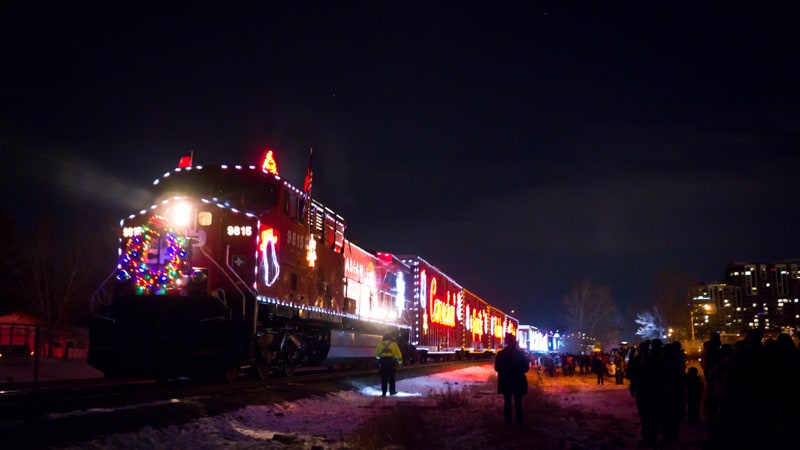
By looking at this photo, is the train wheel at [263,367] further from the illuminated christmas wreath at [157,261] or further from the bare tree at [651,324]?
the bare tree at [651,324]

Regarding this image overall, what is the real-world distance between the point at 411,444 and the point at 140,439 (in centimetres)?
366

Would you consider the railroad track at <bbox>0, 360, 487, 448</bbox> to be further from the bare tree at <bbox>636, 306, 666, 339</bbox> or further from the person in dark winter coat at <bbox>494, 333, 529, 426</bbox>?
the bare tree at <bbox>636, 306, 666, 339</bbox>

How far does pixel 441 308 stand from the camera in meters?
38.1

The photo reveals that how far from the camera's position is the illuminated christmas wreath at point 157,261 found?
15.9m

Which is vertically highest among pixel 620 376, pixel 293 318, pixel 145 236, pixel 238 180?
pixel 238 180

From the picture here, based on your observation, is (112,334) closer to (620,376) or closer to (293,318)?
(293,318)

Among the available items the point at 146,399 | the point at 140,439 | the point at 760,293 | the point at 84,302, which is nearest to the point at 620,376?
the point at 146,399

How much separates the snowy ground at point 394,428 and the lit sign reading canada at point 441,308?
62.1ft

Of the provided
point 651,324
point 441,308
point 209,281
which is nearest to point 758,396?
point 209,281

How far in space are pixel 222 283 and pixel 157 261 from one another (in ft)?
5.04

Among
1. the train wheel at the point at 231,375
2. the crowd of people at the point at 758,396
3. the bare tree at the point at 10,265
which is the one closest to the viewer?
the crowd of people at the point at 758,396

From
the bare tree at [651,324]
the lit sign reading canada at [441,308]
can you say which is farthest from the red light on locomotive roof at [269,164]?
the bare tree at [651,324]

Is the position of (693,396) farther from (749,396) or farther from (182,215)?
(182,215)

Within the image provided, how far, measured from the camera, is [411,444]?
1025 centimetres
